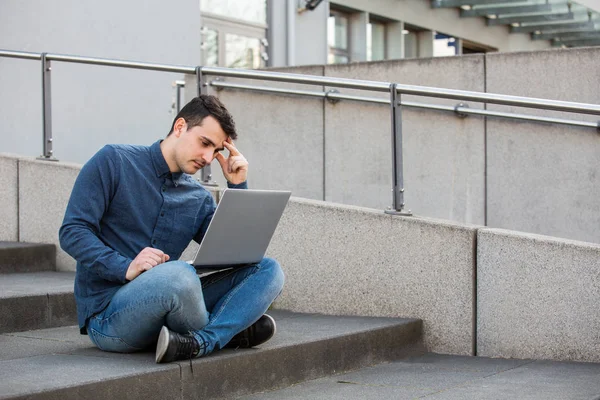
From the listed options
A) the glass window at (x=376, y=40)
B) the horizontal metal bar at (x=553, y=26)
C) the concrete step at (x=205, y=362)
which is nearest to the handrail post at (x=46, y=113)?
the concrete step at (x=205, y=362)

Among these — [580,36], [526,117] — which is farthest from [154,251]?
[580,36]

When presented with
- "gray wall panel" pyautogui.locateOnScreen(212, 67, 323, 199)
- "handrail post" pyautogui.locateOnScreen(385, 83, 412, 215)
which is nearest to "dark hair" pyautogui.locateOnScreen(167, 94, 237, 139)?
"handrail post" pyautogui.locateOnScreen(385, 83, 412, 215)

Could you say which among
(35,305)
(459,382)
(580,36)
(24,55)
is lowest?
(459,382)

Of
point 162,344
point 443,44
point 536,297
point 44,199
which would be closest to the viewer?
point 162,344

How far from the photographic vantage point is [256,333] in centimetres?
438

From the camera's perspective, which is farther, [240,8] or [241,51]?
[241,51]

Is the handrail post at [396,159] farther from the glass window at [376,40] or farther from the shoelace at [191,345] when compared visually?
the glass window at [376,40]

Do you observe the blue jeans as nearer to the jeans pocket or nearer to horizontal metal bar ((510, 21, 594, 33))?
the jeans pocket

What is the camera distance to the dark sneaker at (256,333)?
4375 millimetres

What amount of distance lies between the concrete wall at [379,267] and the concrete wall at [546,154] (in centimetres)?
247

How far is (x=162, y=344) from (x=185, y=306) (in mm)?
169

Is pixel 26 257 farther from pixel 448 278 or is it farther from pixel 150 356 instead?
pixel 448 278

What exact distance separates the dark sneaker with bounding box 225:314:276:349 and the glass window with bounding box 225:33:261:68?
8766 millimetres

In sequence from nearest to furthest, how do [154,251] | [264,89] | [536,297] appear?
[154,251], [536,297], [264,89]
